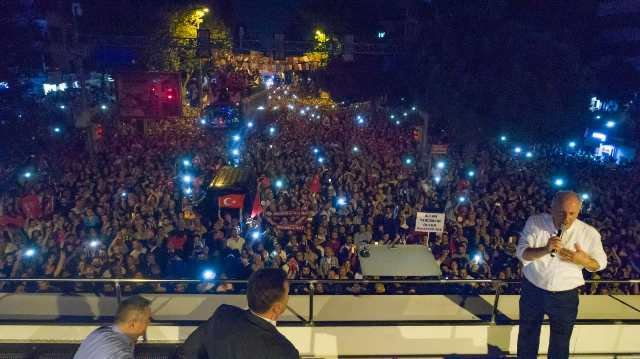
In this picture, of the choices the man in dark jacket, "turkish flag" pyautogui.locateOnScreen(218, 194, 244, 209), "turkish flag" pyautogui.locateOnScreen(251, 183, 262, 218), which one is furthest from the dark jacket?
"turkish flag" pyautogui.locateOnScreen(251, 183, 262, 218)

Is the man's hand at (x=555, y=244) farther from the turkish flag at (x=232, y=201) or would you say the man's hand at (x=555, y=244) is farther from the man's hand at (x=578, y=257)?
the turkish flag at (x=232, y=201)

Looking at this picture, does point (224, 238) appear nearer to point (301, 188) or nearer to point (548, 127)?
point (301, 188)

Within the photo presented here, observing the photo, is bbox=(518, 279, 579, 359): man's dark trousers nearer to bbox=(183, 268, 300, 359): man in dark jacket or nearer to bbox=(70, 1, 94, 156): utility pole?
bbox=(183, 268, 300, 359): man in dark jacket

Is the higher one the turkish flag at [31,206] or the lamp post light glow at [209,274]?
the turkish flag at [31,206]

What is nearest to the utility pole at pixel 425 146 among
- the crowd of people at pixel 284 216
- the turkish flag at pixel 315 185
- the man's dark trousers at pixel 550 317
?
the crowd of people at pixel 284 216

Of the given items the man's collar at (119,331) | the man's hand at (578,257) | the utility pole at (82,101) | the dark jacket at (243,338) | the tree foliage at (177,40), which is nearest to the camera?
the dark jacket at (243,338)

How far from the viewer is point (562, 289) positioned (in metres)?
4.27

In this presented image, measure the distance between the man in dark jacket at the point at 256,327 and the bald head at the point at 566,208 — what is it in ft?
8.82

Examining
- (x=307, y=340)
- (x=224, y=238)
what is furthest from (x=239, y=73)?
(x=307, y=340)

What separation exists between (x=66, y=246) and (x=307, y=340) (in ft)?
20.3

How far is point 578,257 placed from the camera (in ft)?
12.9

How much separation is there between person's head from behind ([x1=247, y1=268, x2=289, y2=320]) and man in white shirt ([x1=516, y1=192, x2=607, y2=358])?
244cm

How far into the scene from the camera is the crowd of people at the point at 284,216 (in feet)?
28.7

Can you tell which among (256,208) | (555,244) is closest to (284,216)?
(256,208)
